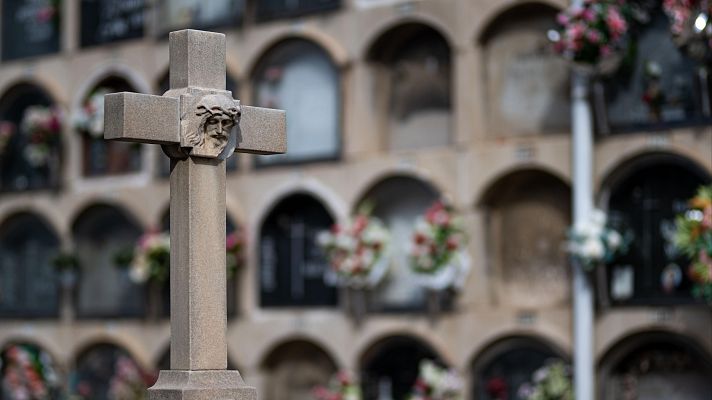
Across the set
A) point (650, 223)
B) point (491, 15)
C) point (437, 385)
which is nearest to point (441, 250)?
point (437, 385)

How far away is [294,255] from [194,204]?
6.59 m

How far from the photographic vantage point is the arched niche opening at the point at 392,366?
12.7m

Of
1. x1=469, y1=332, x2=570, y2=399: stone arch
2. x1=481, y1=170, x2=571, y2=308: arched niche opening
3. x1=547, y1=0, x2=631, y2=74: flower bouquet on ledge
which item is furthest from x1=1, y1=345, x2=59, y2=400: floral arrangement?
x1=547, y1=0, x2=631, y2=74: flower bouquet on ledge

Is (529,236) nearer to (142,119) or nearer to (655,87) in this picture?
(655,87)

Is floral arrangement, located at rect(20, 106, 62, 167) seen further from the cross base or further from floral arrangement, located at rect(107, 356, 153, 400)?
the cross base

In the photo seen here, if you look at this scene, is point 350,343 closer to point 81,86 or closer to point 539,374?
point 539,374

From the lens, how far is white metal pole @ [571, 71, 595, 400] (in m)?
11.4

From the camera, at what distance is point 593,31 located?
36.6 ft

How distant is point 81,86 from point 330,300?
11.5 ft

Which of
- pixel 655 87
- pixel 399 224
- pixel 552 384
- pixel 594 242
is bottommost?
pixel 552 384

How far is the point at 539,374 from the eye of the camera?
11.8 meters

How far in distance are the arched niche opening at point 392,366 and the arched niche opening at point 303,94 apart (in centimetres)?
155

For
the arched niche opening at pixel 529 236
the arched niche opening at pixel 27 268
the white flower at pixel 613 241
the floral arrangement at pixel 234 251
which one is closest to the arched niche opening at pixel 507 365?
the arched niche opening at pixel 529 236

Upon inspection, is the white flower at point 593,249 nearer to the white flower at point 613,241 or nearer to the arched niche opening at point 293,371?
the white flower at point 613,241
